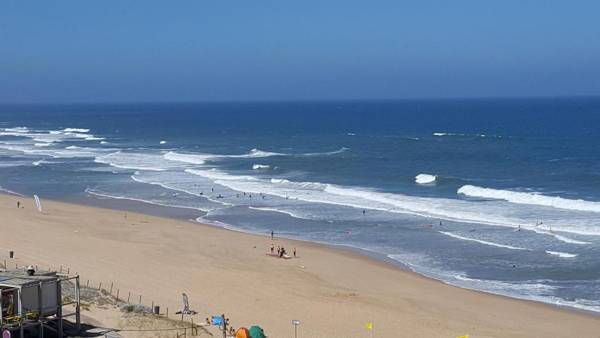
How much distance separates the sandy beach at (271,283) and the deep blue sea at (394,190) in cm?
191

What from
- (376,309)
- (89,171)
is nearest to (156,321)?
(376,309)

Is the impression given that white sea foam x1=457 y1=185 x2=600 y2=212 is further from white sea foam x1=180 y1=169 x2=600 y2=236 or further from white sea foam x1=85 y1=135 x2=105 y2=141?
white sea foam x1=85 y1=135 x2=105 y2=141

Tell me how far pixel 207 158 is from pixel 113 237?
39.9 m

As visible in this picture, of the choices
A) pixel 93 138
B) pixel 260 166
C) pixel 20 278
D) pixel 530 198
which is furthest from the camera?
pixel 93 138

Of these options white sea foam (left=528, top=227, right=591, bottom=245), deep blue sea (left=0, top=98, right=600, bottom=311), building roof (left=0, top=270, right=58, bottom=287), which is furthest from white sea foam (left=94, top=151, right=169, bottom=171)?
building roof (left=0, top=270, right=58, bottom=287)

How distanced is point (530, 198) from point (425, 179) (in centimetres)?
1086

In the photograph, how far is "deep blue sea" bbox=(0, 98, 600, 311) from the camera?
34844 millimetres

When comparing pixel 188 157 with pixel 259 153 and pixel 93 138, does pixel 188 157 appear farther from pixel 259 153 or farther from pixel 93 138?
pixel 93 138

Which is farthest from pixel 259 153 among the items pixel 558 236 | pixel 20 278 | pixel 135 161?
pixel 20 278

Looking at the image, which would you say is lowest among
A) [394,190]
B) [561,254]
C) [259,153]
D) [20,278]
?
[561,254]

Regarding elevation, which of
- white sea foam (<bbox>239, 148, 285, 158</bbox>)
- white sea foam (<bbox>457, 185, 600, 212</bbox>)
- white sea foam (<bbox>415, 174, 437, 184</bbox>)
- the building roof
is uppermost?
white sea foam (<bbox>239, 148, 285, 158</bbox>)

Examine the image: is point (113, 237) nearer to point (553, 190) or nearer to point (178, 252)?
point (178, 252)

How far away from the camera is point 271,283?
30641mm

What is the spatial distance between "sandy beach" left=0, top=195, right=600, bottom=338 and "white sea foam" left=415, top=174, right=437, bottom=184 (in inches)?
829
